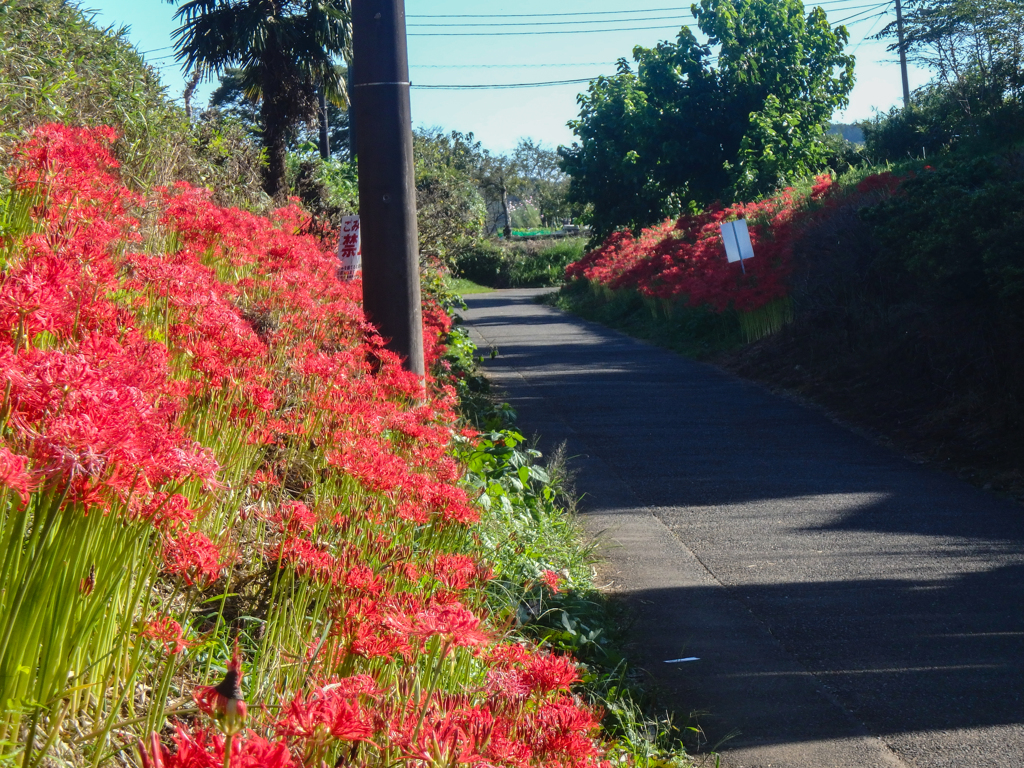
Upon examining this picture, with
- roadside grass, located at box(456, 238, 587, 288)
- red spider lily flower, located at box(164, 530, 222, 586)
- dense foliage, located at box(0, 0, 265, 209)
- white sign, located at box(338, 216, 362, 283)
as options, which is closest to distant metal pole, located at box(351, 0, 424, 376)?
white sign, located at box(338, 216, 362, 283)

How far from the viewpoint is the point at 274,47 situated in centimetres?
1723

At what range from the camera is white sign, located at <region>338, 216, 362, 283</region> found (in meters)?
7.75

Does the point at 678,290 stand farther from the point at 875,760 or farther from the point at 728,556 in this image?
the point at 875,760

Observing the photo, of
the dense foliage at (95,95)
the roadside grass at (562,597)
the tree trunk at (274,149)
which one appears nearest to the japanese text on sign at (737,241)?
the tree trunk at (274,149)

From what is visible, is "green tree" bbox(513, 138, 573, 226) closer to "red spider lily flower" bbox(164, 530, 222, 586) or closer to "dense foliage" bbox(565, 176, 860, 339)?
"dense foliage" bbox(565, 176, 860, 339)

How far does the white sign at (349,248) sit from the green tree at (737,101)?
760 inches

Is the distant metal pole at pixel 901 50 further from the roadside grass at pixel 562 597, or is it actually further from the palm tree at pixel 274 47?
the roadside grass at pixel 562 597

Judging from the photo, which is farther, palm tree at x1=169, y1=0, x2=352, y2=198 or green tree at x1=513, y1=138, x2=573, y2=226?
green tree at x1=513, y1=138, x2=573, y2=226

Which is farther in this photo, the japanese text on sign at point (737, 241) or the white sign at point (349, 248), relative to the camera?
the japanese text on sign at point (737, 241)

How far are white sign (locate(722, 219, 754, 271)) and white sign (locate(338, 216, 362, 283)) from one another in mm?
9637

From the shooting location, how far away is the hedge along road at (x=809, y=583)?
12.9ft

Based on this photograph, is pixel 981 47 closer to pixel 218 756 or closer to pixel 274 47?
pixel 274 47

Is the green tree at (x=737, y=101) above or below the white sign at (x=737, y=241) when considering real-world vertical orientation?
above

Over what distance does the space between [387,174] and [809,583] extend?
359 cm
